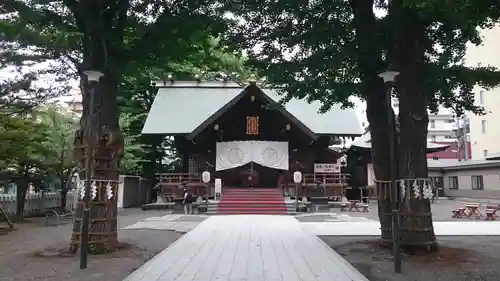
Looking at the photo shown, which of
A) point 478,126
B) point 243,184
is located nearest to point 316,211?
point 243,184

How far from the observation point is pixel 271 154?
83.9 ft

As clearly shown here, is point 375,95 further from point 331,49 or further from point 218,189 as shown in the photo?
point 218,189

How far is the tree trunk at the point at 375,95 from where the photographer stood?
9.52 metres

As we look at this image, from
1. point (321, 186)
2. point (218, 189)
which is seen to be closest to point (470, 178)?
point (321, 186)

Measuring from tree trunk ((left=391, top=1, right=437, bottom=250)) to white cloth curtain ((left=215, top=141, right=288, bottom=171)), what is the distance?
16005 mm

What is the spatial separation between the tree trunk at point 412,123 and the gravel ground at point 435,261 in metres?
0.54

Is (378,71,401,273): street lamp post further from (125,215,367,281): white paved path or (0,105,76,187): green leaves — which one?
(0,105,76,187): green leaves

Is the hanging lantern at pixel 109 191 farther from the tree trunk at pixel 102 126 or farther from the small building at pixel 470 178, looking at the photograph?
the small building at pixel 470 178

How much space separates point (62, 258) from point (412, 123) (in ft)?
24.7

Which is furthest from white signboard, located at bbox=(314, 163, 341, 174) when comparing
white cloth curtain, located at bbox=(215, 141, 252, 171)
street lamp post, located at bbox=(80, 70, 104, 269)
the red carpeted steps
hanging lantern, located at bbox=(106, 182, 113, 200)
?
street lamp post, located at bbox=(80, 70, 104, 269)

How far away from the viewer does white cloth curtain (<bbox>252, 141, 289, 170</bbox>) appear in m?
25.4

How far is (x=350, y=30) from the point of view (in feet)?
Result: 34.1

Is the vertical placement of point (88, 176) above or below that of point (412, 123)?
below

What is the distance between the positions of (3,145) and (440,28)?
12.3 meters
